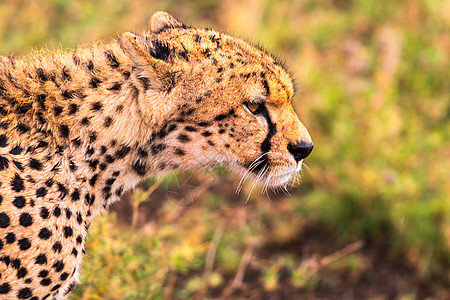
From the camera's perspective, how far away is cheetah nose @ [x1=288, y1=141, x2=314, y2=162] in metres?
2.53

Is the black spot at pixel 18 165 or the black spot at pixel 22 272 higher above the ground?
the black spot at pixel 18 165

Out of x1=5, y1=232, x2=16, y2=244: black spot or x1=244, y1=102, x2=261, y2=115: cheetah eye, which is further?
x1=244, y1=102, x2=261, y2=115: cheetah eye

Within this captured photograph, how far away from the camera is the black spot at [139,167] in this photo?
2.49 m

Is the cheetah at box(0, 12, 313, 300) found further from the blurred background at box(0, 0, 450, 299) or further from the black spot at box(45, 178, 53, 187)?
the blurred background at box(0, 0, 450, 299)

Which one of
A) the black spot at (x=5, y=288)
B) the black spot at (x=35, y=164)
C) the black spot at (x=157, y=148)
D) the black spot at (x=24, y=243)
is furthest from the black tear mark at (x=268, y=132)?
the black spot at (x=5, y=288)

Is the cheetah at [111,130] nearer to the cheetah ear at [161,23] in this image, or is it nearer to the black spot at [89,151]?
the black spot at [89,151]

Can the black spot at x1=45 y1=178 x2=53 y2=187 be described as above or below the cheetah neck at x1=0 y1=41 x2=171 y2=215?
below

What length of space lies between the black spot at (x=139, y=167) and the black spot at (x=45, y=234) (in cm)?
44

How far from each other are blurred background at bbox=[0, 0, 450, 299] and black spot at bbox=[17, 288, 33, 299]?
62 centimetres

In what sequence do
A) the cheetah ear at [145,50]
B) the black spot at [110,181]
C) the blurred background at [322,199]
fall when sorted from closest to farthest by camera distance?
the cheetah ear at [145,50] < the black spot at [110,181] < the blurred background at [322,199]

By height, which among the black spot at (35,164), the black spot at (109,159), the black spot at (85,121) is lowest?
the black spot at (109,159)

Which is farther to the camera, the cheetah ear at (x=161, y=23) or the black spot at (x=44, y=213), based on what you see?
the cheetah ear at (x=161, y=23)

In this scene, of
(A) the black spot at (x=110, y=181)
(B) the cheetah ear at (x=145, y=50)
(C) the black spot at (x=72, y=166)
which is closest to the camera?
(B) the cheetah ear at (x=145, y=50)

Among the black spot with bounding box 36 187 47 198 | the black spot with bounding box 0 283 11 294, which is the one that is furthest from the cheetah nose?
the black spot with bounding box 0 283 11 294
